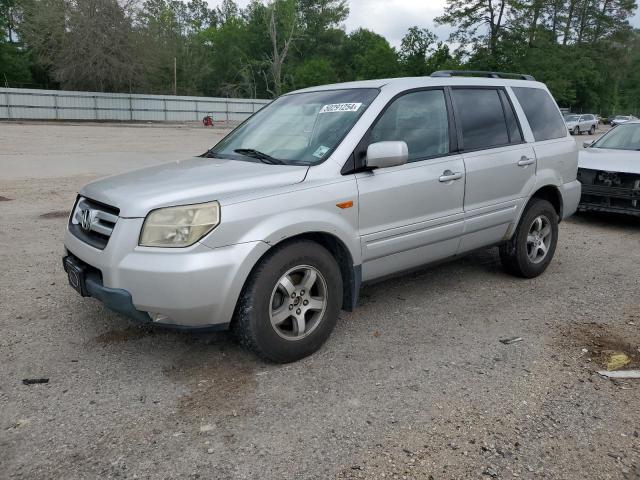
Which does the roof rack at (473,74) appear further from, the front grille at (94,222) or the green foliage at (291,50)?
the green foliage at (291,50)

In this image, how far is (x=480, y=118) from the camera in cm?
463

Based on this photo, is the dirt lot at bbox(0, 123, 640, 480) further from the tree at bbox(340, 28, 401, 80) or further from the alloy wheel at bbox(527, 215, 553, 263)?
the tree at bbox(340, 28, 401, 80)

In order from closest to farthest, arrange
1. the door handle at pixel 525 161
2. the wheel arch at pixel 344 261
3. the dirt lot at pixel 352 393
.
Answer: the dirt lot at pixel 352 393 → the wheel arch at pixel 344 261 → the door handle at pixel 525 161

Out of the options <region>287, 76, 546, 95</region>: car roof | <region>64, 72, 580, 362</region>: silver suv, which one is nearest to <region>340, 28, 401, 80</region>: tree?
<region>287, 76, 546, 95</region>: car roof

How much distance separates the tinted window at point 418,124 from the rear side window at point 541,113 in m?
1.19

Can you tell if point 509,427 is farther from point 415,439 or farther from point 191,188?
point 191,188

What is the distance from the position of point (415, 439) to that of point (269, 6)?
68.0m

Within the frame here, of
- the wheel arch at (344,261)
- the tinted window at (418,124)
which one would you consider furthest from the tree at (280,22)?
the wheel arch at (344,261)

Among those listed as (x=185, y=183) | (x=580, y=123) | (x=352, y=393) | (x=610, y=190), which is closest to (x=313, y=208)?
(x=185, y=183)

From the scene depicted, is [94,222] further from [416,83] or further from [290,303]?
[416,83]

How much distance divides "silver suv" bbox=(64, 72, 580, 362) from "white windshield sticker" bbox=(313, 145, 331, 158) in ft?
0.05

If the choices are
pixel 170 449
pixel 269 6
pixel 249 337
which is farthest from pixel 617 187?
pixel 269 6

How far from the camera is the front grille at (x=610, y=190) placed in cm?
737

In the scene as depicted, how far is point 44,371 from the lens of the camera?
341 centimetres
